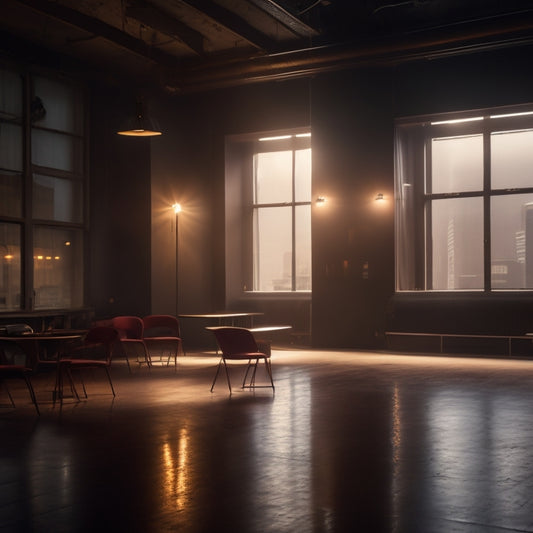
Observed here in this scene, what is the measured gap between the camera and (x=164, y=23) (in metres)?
12.1

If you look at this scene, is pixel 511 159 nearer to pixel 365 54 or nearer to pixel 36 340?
pixel 365 54

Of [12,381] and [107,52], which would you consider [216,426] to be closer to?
[12,381]

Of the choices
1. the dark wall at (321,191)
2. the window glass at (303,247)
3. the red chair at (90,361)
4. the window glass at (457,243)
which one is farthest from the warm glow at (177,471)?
the window glass at (303,247)

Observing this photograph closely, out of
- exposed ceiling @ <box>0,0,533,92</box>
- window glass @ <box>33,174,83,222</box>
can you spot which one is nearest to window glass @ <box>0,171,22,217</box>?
window glass @ <box>33,174,83,222</box>

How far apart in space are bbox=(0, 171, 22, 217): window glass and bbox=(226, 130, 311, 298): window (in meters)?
4.26

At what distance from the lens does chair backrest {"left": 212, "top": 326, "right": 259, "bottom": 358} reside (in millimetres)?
8102

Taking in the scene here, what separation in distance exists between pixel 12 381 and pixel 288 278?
6.85 meters

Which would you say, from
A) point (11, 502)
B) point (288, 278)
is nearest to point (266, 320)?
point (288, 278)

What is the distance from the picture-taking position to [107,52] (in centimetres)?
1325

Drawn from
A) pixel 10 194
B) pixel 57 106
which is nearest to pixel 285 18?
pixel 57 106

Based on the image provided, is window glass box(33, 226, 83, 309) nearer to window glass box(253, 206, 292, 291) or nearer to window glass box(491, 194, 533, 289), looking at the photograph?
window glass box(253, 206, 292, 291)

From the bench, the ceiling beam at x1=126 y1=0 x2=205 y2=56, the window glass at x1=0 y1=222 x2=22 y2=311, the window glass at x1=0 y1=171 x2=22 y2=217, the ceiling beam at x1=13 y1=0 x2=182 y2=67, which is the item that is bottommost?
the bench

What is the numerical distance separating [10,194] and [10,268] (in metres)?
1.23

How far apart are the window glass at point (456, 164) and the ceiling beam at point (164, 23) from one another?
474 centimetres
